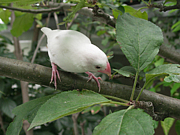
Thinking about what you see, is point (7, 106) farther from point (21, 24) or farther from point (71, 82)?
point (71, 82)

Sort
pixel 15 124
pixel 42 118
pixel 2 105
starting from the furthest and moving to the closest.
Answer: pixel 2 105
pixel 15 124
pixel 42 118

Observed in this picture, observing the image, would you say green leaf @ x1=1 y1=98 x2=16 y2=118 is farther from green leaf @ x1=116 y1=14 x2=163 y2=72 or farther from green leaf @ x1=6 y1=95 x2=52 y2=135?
green leaf @ x1=116 y1=14 x2=163 y2=72

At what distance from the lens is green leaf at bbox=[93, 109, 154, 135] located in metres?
0.24

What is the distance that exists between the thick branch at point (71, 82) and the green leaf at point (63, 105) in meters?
0.10

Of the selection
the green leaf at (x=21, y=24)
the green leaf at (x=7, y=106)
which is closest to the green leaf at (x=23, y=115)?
the green leaf at (x=21, y=24)

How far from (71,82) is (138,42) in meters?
0.19

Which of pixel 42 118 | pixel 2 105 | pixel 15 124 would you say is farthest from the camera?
pixel 2 105

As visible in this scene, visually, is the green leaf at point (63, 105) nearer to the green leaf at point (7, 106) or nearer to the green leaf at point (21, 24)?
the green leaf at point (21, 24)

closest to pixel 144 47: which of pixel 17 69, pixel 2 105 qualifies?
pixel 17 69

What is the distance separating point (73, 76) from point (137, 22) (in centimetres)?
21

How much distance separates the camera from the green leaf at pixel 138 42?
1.11ft

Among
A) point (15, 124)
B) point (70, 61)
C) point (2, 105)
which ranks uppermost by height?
point (70, 61)

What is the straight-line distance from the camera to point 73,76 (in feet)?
1.34

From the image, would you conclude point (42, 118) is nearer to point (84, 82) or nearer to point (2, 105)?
point (84, 82)
